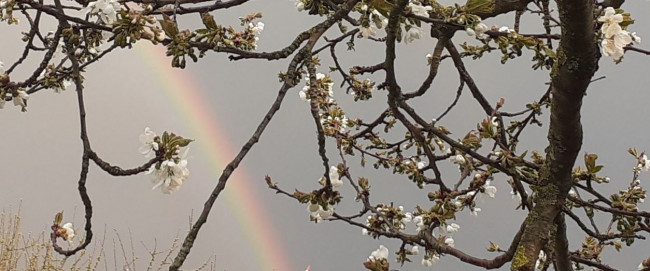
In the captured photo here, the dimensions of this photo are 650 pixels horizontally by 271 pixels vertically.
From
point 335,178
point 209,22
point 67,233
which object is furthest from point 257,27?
point 209,22

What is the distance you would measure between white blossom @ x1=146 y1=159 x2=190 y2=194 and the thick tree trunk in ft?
1.80

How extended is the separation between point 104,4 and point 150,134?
212 millimetres

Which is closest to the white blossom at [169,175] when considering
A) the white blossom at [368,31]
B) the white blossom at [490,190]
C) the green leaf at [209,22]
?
the green leaf at [209,22]

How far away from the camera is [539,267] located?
5.76ft

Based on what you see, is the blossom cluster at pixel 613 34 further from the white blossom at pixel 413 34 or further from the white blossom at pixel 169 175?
the white blossom at pixel 169 175

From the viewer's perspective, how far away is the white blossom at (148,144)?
0.92 metres

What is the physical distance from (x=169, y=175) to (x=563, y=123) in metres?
0.71

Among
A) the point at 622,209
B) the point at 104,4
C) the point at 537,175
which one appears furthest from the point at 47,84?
the point at 622,209

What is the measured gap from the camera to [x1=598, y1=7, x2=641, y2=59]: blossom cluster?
0.87 m

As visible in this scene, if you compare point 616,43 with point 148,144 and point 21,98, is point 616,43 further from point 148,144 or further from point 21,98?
point 21,98

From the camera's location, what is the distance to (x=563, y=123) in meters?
1.06

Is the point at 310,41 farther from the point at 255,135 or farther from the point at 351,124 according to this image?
the point at 351,124

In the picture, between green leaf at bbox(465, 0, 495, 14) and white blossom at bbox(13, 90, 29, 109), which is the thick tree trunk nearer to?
green leaf at bbox(465, 0, 495, 14)

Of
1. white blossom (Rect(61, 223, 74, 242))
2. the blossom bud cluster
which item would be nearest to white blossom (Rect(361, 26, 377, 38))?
the blossom bud cluster
